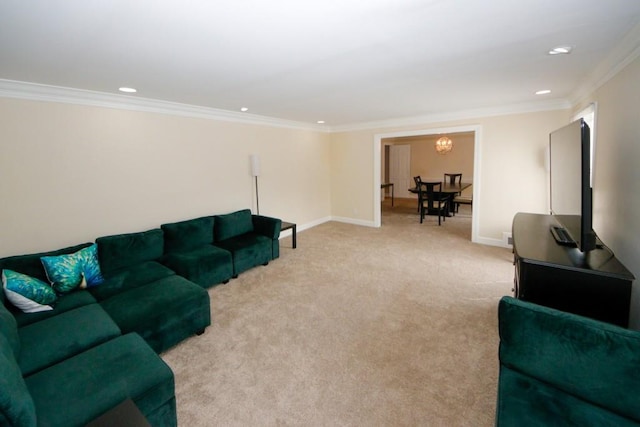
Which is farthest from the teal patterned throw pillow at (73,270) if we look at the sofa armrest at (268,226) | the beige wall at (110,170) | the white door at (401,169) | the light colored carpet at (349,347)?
the white door at (401,169)

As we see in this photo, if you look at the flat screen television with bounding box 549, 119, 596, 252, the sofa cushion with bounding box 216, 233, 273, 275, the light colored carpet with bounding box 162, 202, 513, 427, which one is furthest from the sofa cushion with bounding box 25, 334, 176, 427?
the flat screen television with bounding box 549, 119, 596, 252

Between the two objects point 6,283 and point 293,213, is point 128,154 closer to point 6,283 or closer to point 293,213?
point 6,283

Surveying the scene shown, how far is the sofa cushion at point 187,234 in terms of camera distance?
3.63 metres

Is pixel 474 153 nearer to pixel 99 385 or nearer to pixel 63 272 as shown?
pixel 99 385

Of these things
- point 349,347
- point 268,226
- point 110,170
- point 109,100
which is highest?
point 109,100

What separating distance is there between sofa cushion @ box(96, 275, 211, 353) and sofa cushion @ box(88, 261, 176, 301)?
5.0 inches

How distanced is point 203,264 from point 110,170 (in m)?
1.53

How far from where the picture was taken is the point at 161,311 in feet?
7.69

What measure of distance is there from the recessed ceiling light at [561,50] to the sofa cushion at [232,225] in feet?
12.9

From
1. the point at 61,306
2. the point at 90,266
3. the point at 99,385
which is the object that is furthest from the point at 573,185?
the point at 90,266

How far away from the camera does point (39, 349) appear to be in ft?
Answer: 5.88

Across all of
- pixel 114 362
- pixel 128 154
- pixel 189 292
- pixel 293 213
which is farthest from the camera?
pixel 293 213

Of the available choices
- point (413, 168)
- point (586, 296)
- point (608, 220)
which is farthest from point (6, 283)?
point (413, 168)

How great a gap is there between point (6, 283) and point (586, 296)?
13.1 feet
